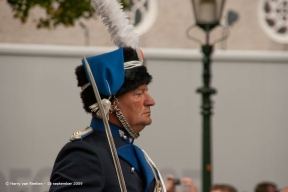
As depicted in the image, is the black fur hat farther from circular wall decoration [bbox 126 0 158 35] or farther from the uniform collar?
circular wall decoration [bbox 126 0 158 35]

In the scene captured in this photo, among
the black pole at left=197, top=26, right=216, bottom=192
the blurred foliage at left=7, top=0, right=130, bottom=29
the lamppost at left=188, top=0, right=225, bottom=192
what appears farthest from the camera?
the black pole at left=197, top=26, right=216, bottom=192

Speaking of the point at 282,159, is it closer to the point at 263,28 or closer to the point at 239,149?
the point at 239,149

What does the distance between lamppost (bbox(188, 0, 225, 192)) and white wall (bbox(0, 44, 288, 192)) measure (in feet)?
4.00

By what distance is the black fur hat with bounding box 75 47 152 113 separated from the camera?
373 cm

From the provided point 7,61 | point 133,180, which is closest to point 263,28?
point 7,61

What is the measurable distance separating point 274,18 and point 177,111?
5.36 m

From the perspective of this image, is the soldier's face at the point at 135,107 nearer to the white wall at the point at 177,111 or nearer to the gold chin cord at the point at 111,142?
the gold chin cord at the point at 111,142

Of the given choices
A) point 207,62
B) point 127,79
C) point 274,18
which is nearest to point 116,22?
point 127,79

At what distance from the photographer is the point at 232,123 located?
10.9m

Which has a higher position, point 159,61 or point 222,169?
point 159,61

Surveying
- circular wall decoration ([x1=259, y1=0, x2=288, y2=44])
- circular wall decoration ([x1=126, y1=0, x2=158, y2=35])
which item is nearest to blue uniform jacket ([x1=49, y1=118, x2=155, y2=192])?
circular wall decoration ([x1=126, y1=0, x2=158, y2=35])

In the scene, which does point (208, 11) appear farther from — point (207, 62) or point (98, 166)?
point (98, 166)

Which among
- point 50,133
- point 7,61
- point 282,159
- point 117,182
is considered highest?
point 117,182

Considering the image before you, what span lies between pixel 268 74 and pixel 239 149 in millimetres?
1112
